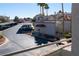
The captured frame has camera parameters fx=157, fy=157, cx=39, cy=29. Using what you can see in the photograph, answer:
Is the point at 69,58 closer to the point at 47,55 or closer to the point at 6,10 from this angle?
the point at 47,55

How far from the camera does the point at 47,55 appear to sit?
1.92 meters

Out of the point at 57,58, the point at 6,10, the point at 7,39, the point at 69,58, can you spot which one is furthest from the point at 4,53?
the point at 69,58

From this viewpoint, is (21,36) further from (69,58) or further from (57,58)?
(69,58)

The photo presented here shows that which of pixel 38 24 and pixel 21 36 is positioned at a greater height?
pixel 38 24

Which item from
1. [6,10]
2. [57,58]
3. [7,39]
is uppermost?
[6,10]

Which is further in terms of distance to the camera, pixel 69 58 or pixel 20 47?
pixel 20 47

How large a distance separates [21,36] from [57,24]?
0.46 m

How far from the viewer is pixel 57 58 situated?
1814 mm

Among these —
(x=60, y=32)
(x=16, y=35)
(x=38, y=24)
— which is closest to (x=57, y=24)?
(x=60, y=32)

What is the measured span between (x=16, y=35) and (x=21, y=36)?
0.22ft

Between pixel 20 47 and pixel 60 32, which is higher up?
pixel 60 32

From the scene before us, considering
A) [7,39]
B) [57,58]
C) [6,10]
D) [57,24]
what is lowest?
[57,58]

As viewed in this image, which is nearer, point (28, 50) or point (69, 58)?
point (69, 58)

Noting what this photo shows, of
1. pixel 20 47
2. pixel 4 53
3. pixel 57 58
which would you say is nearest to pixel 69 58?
pixel 57 58
